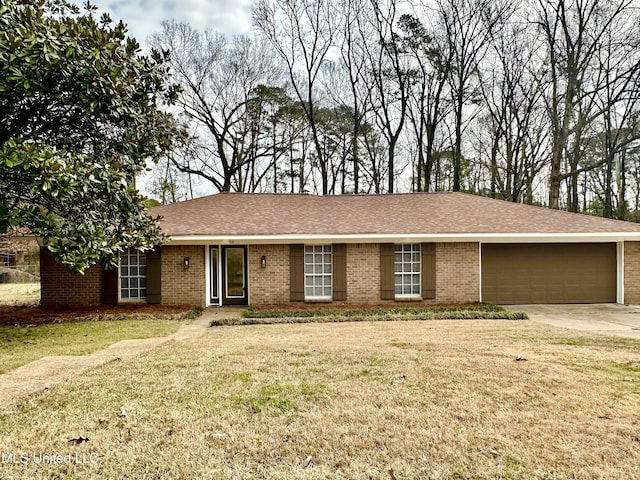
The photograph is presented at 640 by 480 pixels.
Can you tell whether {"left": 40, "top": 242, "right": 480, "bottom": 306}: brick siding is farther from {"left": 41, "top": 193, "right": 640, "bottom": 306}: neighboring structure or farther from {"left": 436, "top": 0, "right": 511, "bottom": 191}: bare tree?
{"left": 436, "top": 0, "right": 511, "bottom": 191}: bare tree

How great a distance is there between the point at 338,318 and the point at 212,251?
4.82 m

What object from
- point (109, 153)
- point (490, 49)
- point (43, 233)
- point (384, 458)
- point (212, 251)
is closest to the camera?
point (384, 458)

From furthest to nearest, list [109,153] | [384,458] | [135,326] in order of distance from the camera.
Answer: [135,326], [109,153], [384,458]

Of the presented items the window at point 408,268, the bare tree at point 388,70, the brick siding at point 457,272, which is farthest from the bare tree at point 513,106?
the window at point 408,268

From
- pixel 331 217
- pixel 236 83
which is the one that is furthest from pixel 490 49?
pixel 331 217

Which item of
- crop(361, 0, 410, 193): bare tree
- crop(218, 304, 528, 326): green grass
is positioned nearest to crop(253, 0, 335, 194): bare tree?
crop(361, 0, 410, 193): bare tree

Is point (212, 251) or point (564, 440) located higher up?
point (212, 251)

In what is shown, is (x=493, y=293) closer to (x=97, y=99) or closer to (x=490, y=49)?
(x=97, y=99)

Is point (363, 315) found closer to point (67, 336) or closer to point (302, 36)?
point (67, 336)

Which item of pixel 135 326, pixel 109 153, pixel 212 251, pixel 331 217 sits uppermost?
pixel 109 153

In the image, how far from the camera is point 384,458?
9.67 ft

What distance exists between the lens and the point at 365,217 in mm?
13633

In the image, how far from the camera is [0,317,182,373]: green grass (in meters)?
6.43

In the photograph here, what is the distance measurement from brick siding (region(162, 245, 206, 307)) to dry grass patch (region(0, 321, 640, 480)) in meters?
5.85
